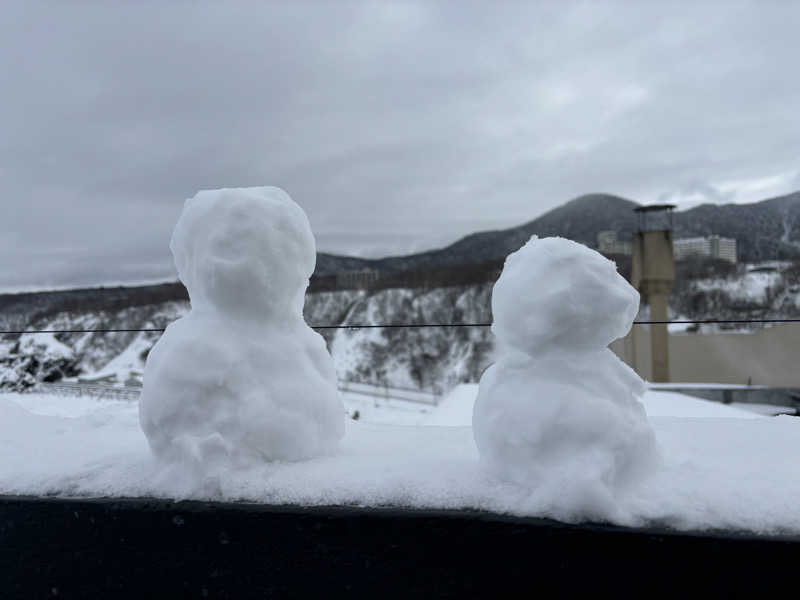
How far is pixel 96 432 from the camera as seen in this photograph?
2568 mm

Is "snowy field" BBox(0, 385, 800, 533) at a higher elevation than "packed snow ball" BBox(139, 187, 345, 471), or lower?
lower

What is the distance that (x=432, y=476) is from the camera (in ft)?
5.64

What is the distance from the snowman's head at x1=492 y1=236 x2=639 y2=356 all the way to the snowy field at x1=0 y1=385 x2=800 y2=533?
457mm

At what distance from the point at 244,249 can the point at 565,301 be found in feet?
3.52

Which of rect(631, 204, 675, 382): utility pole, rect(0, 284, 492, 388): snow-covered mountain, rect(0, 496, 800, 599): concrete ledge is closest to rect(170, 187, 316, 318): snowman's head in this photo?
rect(0, 496, 800, 599): concrete ledge

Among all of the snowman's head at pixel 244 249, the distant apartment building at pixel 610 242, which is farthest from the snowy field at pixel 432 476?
the distant apartment building at pixel 610 242

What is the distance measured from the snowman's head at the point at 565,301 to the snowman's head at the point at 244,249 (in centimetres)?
78

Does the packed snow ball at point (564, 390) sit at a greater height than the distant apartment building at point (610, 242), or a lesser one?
lesser

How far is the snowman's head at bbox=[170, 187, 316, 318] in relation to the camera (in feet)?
6.05

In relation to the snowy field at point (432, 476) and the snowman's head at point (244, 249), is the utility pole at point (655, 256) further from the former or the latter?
the snowman's head at point (244, 249)

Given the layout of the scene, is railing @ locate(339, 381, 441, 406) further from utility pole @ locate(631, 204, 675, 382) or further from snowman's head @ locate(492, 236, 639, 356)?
snowman's head @ locate(492, 236, 639, 356)

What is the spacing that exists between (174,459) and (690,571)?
1.60 m

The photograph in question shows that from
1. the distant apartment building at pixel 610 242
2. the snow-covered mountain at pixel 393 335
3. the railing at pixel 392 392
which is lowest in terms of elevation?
the railing at pixel 392 392

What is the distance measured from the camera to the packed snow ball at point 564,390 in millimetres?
1521
